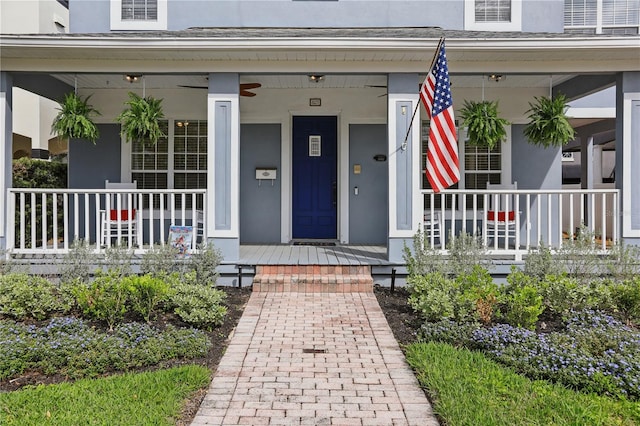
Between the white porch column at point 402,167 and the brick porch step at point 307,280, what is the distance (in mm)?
600

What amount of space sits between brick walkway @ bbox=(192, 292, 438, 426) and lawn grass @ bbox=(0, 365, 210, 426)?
0.20 meters

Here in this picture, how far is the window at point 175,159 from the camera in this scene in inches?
340

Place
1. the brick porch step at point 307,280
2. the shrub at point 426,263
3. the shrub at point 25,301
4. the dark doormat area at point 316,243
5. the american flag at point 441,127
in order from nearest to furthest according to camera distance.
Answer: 1. the shrub at point 25,301
2. the american flag at point 441,127
3. the shrub at point 426,263
4. the brick porch step at point 307,280
5. the dark doormat area at point 316,243

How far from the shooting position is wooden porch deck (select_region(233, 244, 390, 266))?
6.80 metres

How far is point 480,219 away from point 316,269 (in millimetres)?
3569

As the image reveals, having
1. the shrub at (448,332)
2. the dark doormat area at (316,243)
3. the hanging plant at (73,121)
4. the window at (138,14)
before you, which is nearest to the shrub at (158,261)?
→ the hanging plant at (73,121)

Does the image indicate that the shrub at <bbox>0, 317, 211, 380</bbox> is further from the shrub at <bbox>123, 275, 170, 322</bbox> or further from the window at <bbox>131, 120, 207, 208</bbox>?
the window at <bbox>131, 120, 207, 208</bbox>

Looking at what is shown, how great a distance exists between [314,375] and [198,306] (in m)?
1.68

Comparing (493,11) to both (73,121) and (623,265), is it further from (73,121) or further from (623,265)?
(73,121)

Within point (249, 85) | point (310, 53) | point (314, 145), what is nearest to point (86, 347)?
point (310, 53)

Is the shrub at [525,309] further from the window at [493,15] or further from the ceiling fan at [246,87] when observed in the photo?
the window at [493,15]

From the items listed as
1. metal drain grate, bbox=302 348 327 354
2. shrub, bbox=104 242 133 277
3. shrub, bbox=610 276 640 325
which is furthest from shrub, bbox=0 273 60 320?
shrub, bbox=610 276 640 325

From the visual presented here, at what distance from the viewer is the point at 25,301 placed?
490 cm

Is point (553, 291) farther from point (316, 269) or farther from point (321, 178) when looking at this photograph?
point (321, 178)
